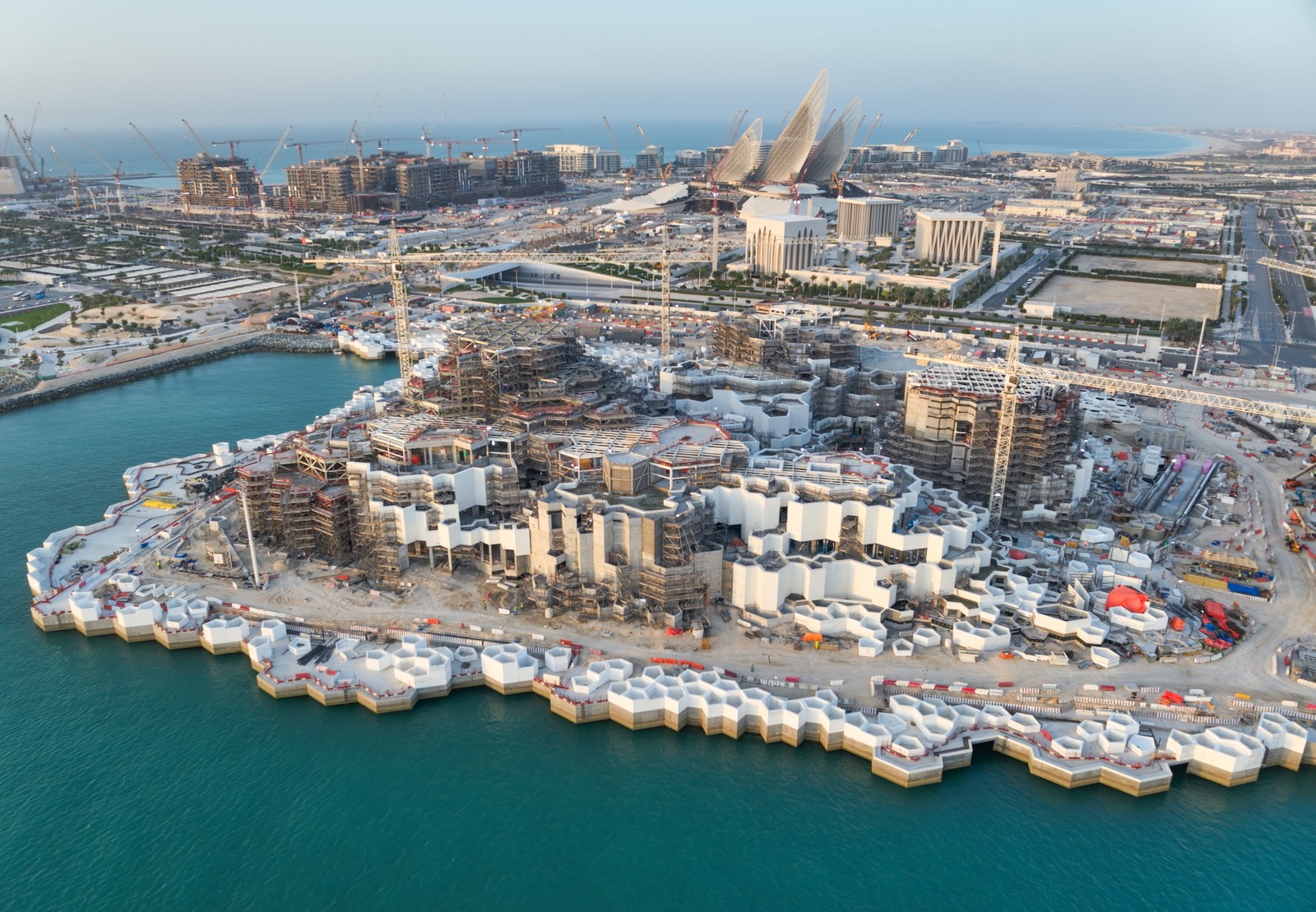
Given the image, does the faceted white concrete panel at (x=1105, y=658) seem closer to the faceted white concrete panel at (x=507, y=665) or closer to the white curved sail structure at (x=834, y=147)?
the faceted white concrete panel at (x=507, y=665)

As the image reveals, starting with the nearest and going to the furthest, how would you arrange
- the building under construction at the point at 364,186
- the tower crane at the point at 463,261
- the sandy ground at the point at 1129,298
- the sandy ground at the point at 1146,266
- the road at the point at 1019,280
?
1. the tower crane at the point at 463,261
2. the sandy ground at the point at 1129,298
3. the road at the point at 1019,280
4. the sandy ground at the point at 1146,266
5. the building under construction at the point at 364,186

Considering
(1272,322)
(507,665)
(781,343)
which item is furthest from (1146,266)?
(507,665)

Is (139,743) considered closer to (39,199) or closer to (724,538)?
(724,538)

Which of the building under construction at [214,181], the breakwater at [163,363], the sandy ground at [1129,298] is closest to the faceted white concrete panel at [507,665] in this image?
the breakwater at [163,363]

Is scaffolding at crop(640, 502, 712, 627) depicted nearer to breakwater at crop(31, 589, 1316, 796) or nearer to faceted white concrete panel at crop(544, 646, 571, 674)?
breakwater at crop(31, 589, 1316, 796)

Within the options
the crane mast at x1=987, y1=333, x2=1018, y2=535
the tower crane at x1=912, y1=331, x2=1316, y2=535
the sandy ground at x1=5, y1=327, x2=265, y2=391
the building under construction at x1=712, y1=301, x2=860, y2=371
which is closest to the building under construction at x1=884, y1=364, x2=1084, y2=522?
the tower crane at x1=912, y1=331, x2=1316, y2=535

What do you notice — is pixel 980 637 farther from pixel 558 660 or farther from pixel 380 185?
pixel 380 185
